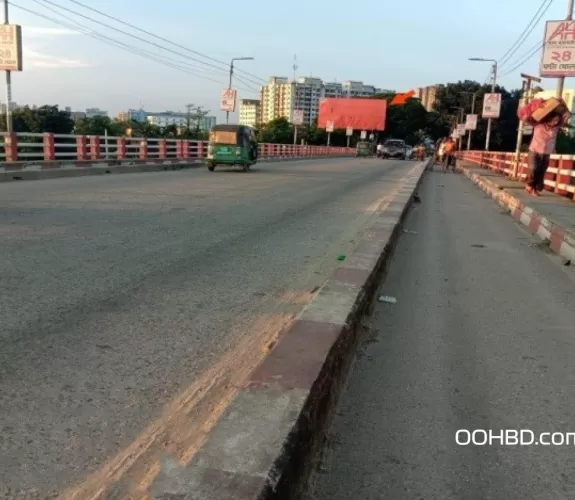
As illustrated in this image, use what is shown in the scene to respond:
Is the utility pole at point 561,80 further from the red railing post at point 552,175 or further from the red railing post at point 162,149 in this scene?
the red railing post at point 162,149

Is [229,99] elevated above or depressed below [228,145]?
above

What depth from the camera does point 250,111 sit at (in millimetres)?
114625

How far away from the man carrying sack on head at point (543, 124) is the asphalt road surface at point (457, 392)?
699 cm

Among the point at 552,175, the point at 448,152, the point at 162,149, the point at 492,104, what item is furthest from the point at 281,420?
the point at 492,104

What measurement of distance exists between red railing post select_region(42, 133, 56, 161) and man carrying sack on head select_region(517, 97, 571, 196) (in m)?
13.9

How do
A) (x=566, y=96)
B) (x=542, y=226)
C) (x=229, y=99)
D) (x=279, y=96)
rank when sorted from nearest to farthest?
1. (x=542, y=226)
2. (x=229, y=99)
3. (x=566, y=96)
4. (x=279, y=96)

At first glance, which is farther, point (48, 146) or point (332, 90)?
point (332, 90)

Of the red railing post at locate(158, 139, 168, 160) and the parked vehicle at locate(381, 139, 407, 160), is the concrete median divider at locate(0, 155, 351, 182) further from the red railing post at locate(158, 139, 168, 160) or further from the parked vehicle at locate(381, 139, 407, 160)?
the parked vehicle at locate(381, 139, 407, 160)

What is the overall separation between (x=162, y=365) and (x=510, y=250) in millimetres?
5709

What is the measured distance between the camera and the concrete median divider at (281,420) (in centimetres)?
181

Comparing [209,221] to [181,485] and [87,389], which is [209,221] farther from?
[181,485]

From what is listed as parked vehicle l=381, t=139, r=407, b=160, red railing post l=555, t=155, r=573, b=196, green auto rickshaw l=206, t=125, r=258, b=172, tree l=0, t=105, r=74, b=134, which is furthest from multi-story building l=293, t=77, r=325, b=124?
red railing post l=555, t=155, r=573, b=196

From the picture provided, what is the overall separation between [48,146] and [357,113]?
178 feet

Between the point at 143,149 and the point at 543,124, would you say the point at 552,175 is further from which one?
the point at 143,149
